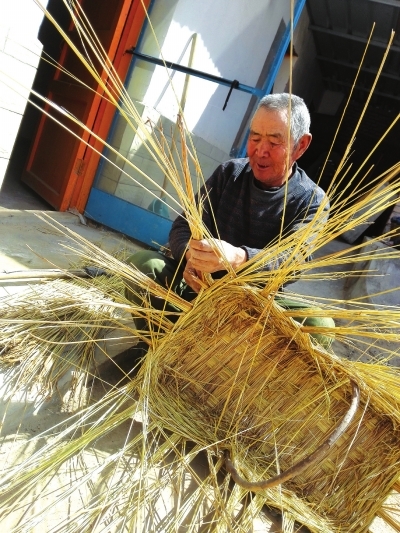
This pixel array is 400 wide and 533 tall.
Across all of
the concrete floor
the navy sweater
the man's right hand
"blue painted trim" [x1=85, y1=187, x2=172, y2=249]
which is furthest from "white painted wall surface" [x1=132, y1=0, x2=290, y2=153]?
the man's right hand

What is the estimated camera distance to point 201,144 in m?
3.23

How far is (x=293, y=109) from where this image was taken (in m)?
1.42

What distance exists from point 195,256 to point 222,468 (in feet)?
1.85

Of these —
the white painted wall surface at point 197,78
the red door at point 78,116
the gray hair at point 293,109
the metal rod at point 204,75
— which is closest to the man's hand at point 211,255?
the gray hair at point 293,109

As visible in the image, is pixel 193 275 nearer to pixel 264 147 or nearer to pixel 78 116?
pixel 264 147

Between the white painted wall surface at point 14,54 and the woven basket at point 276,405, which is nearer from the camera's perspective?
the woven basket at point 276,405

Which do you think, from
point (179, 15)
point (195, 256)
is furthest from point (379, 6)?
point (195, 256)

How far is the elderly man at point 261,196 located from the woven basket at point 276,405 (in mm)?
208

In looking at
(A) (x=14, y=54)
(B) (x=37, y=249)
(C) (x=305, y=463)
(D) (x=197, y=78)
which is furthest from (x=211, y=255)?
(D) (x=197, y=78)

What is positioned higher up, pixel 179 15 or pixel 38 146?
pixel 179 15

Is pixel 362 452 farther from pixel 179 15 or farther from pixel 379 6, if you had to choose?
pixel 379 6

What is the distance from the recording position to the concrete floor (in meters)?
1.13

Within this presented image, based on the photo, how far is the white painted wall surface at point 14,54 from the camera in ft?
6.75

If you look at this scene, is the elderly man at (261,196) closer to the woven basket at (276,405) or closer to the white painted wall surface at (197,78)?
the woven basket at (276,405)
